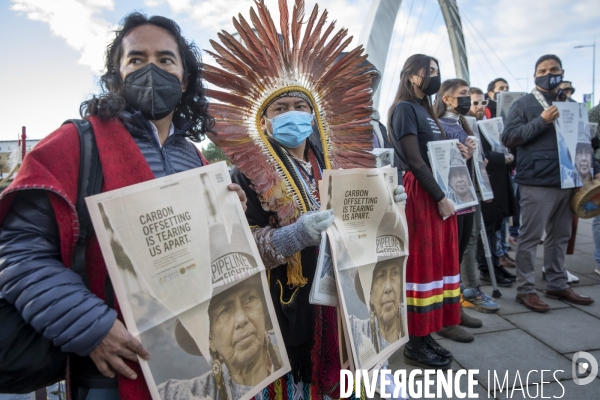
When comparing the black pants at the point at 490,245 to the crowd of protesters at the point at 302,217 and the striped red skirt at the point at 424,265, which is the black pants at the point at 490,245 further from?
the striped red skirt at the point at 424,265

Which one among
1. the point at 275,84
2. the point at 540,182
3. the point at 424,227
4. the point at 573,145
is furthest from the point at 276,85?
the point at 573,145

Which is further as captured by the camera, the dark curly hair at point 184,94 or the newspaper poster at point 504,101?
the newspaper poster at point 504,101

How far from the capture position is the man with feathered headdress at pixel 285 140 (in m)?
1.58

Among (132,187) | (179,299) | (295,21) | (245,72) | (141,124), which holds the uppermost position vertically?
(295,21)

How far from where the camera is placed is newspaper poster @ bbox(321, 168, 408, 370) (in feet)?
4.53

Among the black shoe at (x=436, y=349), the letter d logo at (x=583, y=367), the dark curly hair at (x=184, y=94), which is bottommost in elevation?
the letter d logo at (x=583, y=367)

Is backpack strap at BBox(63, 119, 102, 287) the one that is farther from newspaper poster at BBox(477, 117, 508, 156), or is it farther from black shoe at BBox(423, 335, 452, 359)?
newspaper poster at BBox(477, 117, 508, 156)

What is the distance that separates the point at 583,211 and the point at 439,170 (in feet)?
6.26

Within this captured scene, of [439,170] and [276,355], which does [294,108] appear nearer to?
[276,355]

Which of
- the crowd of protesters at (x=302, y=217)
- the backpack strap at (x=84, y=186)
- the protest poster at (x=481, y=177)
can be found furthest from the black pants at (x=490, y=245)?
the backpack strap at (x=84, y=186)

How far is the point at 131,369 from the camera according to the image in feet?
Answer: 3.24

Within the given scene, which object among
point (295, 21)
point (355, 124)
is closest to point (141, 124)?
point (295, 21)

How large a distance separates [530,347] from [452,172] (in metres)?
1.42

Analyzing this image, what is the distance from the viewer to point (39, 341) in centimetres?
95
